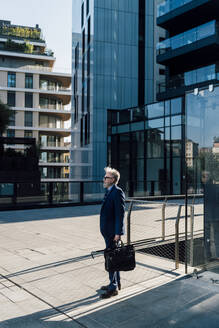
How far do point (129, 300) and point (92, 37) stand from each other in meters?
30.7

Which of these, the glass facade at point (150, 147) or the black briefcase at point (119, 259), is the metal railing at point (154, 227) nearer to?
the black briefcase at point (119, 259)

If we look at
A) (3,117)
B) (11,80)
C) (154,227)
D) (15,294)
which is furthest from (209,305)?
(11,80)

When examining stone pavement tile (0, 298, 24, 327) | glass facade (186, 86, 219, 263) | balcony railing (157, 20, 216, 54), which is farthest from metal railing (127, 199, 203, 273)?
balcony railing (157, 20, 216, 54)

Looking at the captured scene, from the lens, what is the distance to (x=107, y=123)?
31641 millimetres

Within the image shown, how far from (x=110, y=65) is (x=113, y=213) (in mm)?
29113

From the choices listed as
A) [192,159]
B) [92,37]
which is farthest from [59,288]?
[92,37]

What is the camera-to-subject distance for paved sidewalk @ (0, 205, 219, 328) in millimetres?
4008

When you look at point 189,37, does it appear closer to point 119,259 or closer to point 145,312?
point 119,259

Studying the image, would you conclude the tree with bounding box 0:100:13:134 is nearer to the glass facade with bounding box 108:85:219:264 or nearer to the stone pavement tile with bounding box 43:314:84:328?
the glass facade with bounding box 108:85:219:264

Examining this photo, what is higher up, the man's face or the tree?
the tree

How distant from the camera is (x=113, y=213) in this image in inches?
189

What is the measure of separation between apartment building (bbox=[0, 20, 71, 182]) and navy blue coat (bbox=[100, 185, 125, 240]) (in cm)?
5270

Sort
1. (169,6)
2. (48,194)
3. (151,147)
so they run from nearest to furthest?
1. (48,194)
2. (151,147)
3. (169,6)

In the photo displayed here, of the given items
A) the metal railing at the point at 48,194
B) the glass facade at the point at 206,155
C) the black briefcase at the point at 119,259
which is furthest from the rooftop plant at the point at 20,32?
the black briefcase at the point at 119,259
